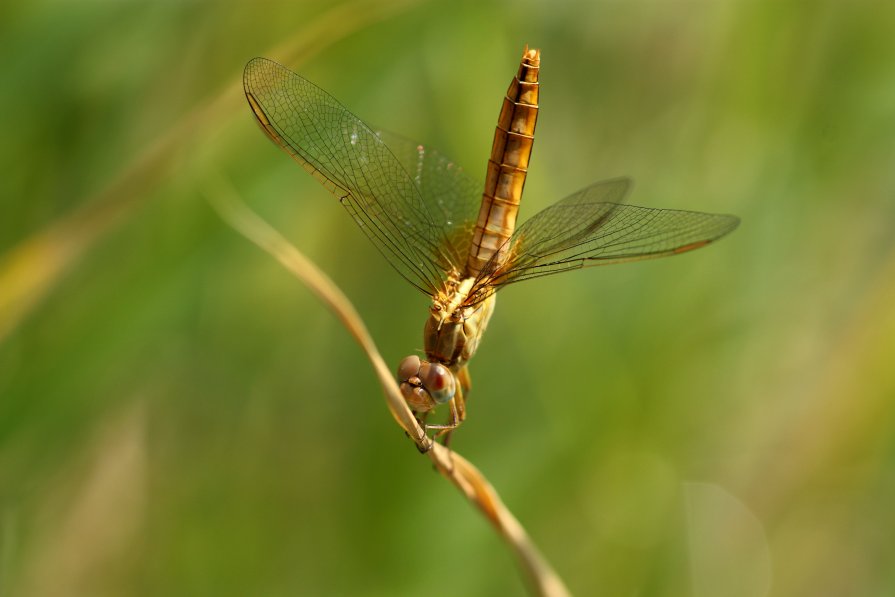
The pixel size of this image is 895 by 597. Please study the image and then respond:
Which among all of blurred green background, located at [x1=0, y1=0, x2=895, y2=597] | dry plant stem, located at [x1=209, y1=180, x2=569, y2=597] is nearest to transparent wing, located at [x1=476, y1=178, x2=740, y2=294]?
blurred green background, located at [x1=0, y1=0, x2=895, y2=597]

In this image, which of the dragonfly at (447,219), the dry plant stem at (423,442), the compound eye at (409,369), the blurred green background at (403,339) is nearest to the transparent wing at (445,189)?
the dragonfly at (447,219)

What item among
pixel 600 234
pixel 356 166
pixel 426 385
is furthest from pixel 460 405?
pixel 356 166

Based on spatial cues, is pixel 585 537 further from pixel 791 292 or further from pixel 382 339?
pixel 791 292

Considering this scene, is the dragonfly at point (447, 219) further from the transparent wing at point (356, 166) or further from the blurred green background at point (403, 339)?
the blurred green background at point (403, 339)

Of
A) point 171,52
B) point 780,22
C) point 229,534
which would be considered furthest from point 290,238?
point 780,22

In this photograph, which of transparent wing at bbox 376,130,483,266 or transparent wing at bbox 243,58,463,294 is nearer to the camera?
transparent wing at bbox 243,58,463,294

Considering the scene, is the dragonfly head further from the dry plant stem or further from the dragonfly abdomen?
the dragonfly abdomen

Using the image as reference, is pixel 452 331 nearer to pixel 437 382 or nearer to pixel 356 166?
pixel 437 382
